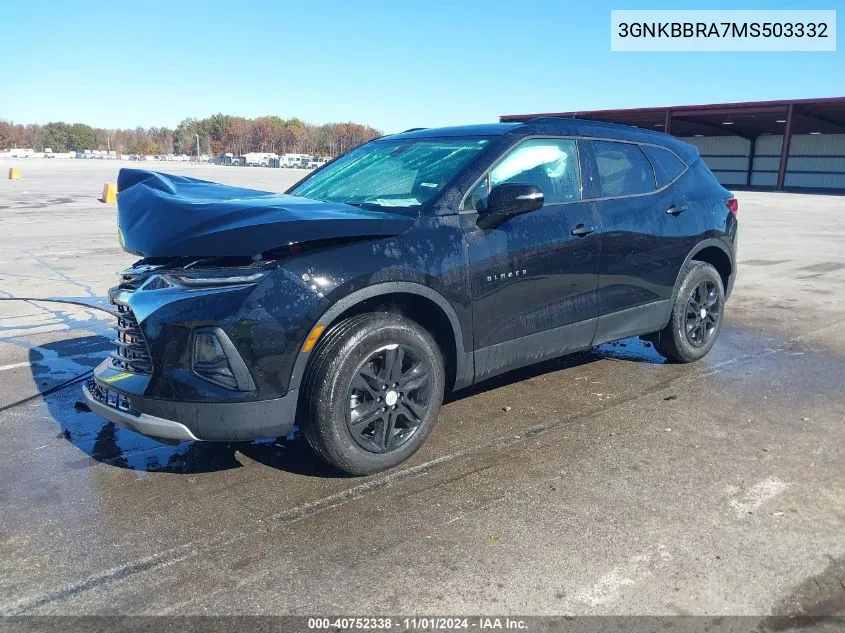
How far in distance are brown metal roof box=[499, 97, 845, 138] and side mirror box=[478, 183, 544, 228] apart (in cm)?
3213

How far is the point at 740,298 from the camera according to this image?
876cm

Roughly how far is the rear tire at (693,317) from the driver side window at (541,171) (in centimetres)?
145

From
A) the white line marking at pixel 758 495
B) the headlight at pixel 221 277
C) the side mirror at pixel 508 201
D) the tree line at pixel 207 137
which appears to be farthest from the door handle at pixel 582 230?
the tree line at pixel 207 137

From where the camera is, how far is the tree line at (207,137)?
14638 cm

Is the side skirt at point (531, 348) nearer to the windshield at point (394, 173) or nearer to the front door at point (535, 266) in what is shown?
the front door at point (535, 266)

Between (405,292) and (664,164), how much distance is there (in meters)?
2.78

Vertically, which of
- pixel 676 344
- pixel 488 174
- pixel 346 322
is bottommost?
pixel 676 344

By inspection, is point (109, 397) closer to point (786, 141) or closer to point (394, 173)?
point (394, 173)

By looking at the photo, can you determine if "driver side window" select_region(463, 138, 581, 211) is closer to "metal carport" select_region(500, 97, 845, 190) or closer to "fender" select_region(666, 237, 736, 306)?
"fender" select_region(666, 237, 736, 306)

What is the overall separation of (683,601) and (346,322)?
1911 mm

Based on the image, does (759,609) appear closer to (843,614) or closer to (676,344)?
(843,614)

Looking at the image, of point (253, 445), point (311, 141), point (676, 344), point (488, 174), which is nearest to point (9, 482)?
point (253, 445)

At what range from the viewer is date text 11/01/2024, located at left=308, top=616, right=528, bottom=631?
8.18 feet

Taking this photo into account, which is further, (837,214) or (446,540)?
(837,214)
